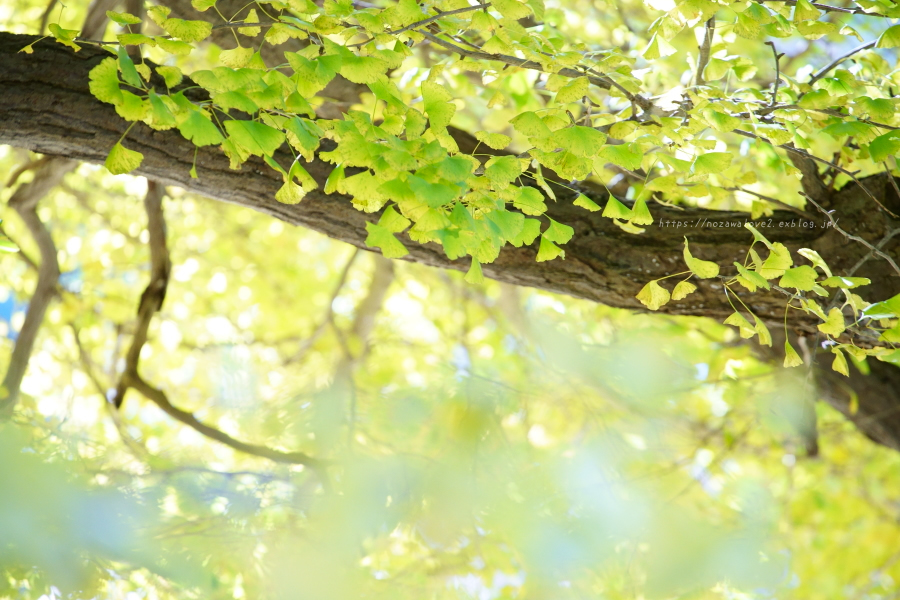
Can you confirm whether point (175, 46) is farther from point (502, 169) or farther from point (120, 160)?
point (502, 169)

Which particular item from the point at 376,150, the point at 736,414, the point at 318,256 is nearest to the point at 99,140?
the point at 376,150

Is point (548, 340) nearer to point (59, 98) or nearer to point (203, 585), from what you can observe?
point (203, 585)

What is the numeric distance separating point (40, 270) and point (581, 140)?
2.02m

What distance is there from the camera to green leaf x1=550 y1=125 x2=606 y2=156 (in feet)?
3.57

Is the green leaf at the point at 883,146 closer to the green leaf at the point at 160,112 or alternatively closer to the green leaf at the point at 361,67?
the green leaf at the point at 361,67

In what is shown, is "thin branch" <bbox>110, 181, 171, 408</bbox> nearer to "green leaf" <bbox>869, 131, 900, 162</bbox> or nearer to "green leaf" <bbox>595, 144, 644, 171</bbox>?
"green leaf" <bbox>595, 144, 644, 171</bbox>

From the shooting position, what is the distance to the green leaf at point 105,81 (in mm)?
1008

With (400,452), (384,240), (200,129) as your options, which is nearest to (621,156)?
(384,240)

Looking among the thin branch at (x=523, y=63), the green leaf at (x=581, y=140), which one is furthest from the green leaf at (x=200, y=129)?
the green leaf at (x=581, y=140)

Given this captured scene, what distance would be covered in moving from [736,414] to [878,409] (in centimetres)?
82

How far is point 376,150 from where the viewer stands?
3.47 feet

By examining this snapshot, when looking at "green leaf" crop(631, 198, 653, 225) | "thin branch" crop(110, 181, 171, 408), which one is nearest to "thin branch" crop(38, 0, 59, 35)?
"thin branch" crop(110, 181, 171, 408)

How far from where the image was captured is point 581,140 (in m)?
1.09

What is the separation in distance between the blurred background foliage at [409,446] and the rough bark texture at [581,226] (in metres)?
0.45
